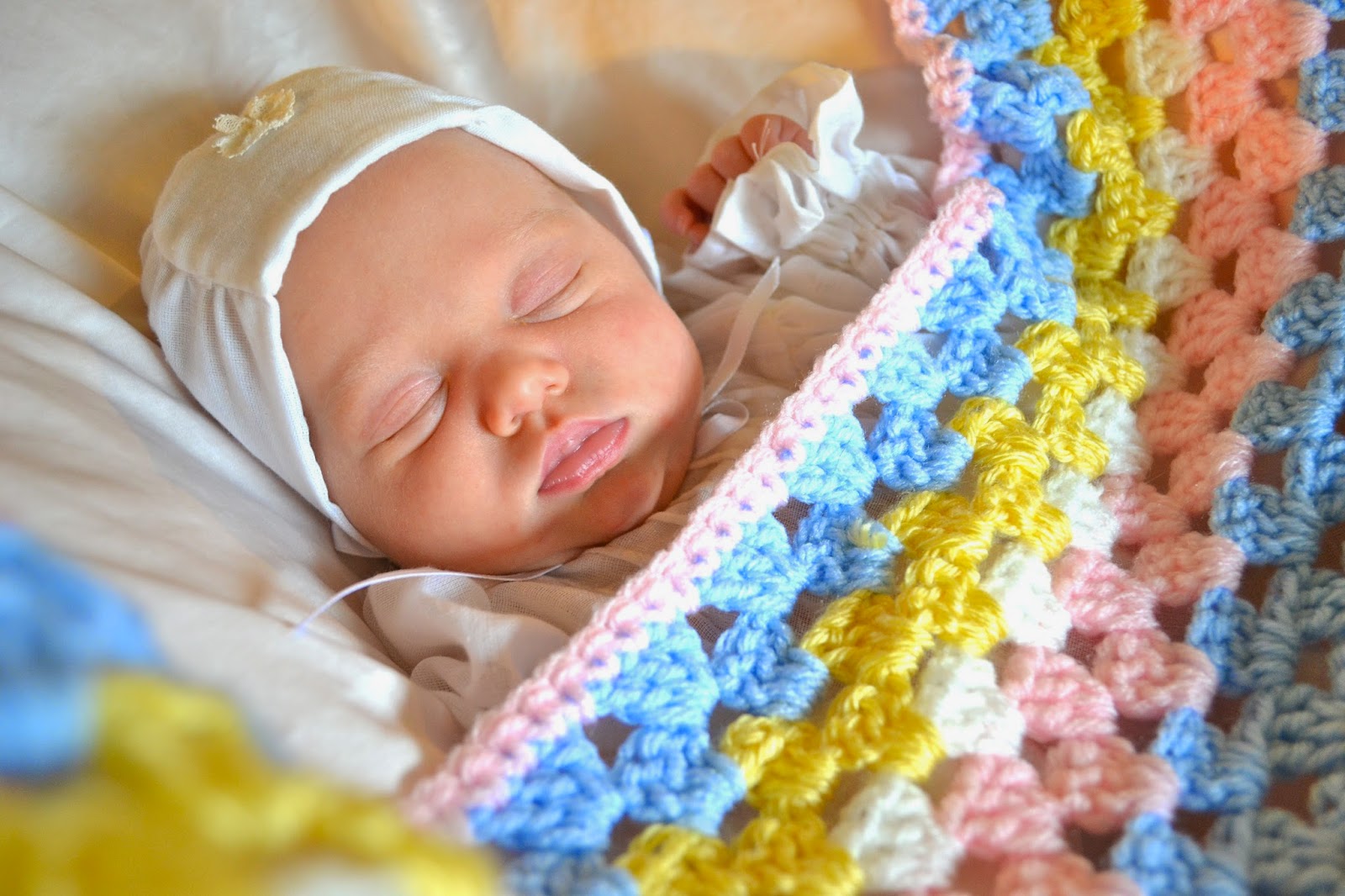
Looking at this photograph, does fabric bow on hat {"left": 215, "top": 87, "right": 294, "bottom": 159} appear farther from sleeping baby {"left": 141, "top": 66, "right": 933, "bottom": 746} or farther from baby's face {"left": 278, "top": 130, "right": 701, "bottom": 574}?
baby's face {"left": 278, "top": 130, "right": 701, "bottom": 574}

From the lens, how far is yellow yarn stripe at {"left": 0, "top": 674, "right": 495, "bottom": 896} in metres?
0.41

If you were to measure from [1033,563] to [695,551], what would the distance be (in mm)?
257

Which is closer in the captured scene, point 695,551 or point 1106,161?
point 695,551

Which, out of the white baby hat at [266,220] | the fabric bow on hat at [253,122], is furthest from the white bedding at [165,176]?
the fabric bow on hat at [253,122]

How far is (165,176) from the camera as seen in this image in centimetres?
120

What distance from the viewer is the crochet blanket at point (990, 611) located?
1.63 ft

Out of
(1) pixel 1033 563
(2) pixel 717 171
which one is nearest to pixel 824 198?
(2) pixel 717 171

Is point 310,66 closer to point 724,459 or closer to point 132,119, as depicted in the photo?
point 132,119

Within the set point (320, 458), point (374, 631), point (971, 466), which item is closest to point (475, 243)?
point (320, 458)

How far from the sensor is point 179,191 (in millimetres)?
1037

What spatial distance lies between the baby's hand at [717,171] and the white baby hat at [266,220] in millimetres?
248

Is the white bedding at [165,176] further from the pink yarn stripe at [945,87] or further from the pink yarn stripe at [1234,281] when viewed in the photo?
the pink yarn stripe at [1234,281]

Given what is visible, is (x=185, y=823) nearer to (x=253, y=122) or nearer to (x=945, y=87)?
(x=253, y=122)

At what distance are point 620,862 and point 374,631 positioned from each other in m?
0.43
